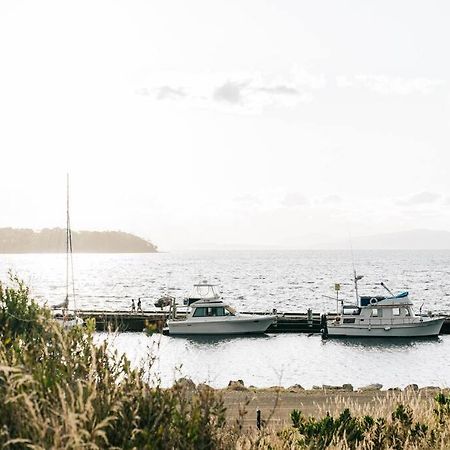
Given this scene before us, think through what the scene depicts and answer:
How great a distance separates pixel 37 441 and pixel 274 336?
53.1 meters

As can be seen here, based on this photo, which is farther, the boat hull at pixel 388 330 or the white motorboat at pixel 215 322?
the white motorboat at pixel 215 322

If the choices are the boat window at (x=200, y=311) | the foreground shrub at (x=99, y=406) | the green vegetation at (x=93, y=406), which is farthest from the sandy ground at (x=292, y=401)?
the boat window at (x=200, y=311)

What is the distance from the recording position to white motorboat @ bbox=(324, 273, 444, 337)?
57.5 metres

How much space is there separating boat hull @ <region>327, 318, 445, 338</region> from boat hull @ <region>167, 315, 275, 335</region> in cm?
601

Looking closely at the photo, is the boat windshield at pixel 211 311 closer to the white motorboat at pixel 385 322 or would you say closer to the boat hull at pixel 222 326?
the boat hull at pixel 222 326

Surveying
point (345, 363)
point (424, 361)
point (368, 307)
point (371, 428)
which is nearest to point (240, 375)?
point (345, 363)

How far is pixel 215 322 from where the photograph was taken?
59.6 m

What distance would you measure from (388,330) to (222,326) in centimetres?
1369

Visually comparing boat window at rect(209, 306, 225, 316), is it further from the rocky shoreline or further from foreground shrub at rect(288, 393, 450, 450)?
foreground shrub at rect(288, 393, 450, 450)

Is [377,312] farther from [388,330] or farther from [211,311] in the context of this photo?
[211,311]

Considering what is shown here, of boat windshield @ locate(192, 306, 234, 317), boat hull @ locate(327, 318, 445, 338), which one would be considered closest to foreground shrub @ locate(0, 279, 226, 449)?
boat hull @ locate(327, 318, 445, 338)

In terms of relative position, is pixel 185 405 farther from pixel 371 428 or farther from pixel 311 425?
pixel 371 428

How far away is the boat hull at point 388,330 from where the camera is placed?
5738 centimetres

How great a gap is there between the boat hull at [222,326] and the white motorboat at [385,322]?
5.74 metres
